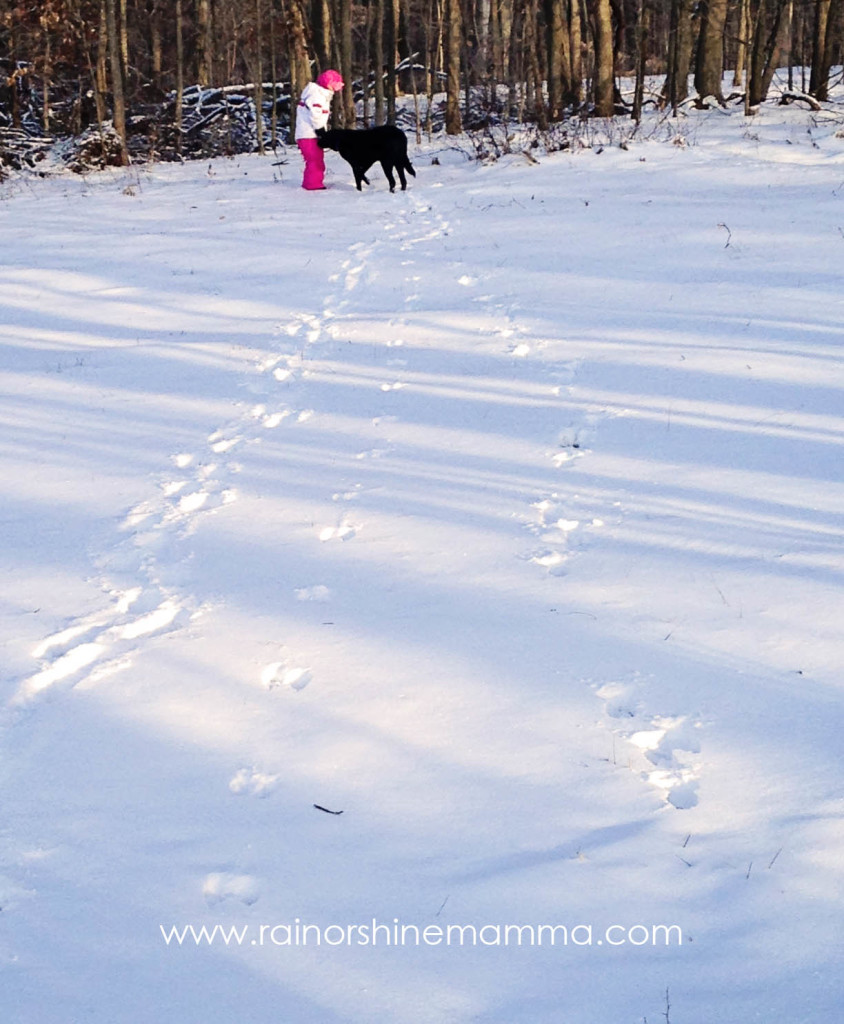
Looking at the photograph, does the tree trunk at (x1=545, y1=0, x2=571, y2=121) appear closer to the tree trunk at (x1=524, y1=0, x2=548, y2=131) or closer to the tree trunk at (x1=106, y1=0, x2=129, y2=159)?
the tree trunk at (x1=524, y1=0, x2=548, y2=131)

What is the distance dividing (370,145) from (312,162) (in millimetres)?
1168

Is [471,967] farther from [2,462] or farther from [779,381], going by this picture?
[779,381]

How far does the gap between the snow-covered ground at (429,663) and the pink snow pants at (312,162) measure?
21.5ft

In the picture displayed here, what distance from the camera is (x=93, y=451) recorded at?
5094 mm

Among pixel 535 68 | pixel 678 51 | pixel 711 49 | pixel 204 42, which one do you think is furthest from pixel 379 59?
pixel 204 42

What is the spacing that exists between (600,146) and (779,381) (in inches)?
387

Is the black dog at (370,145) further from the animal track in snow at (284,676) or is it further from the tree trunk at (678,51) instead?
the animal track in snow at (284,676)

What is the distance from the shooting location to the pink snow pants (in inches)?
512

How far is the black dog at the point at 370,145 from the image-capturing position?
12492 millimetres

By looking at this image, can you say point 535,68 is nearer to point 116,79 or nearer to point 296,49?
point 296,49

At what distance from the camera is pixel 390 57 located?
2111 centimetres

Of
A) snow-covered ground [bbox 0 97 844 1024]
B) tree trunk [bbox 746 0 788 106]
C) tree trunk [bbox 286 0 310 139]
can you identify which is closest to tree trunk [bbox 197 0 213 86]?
tree trunk [bbox 286 0 310 139]

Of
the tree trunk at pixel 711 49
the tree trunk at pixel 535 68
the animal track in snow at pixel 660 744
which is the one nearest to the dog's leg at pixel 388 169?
the tree trunk at pixel 535 68

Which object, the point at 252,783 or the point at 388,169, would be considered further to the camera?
the point at 388,169
